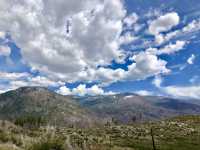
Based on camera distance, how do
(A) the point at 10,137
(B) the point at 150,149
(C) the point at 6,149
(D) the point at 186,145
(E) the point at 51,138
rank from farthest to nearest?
1. (D) the point at 186,145
2. (B) the point at 150,149
3. (A) the point at 10,137
4. (E) the point at 51,138
5. (C) the point at 6,149

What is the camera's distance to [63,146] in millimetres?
16281

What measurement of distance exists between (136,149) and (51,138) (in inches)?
509

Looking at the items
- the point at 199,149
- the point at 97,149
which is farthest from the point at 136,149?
the point at 97,149

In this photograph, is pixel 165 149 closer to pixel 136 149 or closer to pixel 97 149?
pixel 136 149

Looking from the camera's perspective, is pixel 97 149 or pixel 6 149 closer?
pixel 6 149

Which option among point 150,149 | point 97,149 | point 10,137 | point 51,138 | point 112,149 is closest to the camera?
point 51,138

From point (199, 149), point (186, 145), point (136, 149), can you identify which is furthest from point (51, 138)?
point (186, 145)

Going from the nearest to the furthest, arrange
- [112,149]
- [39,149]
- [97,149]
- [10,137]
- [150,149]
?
[39,149] < [10,137] < [97,149] < [112,149] < [150,149]

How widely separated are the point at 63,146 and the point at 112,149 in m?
7.06

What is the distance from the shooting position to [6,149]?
14.6m

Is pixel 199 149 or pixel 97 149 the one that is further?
pixel 199 149

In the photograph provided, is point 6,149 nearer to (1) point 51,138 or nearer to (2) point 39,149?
(2) point 39,149

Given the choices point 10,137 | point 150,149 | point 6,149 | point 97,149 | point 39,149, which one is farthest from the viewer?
point 150,149

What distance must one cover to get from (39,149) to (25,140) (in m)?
2.39
